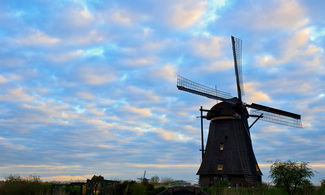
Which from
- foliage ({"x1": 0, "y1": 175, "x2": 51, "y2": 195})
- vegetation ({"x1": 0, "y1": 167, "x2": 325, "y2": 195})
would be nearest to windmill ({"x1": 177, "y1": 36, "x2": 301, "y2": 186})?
vegetation ({"x1": 0, "y1": 167, "x2": 325, "y2": 195})

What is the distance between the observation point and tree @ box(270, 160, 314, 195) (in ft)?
96.6

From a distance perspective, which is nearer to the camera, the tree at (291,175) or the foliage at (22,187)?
the foliage at (22,187)

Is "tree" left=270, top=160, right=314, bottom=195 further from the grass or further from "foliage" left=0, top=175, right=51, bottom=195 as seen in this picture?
"foliage" left=0, top=175, right=51, bottom=195

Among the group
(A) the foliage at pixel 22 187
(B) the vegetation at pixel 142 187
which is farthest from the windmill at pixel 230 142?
(A) the foliage at pixel 22 187

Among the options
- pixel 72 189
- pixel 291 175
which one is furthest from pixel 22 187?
pixel 291 175

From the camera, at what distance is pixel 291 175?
2941cm

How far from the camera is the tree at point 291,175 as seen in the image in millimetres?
29453

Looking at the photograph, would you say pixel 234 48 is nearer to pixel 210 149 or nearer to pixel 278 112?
pixel 278 112

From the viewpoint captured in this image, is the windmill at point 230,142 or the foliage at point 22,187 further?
the windmill at point 230,142

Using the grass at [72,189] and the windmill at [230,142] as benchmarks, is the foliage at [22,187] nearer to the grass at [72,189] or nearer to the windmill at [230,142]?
the grass at [72,189]

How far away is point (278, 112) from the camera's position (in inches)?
1506

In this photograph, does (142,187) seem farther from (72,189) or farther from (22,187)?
(22,187)

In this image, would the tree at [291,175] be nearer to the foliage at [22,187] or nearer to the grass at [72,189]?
the grass at [72,189]

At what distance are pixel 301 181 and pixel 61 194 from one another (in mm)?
21288
